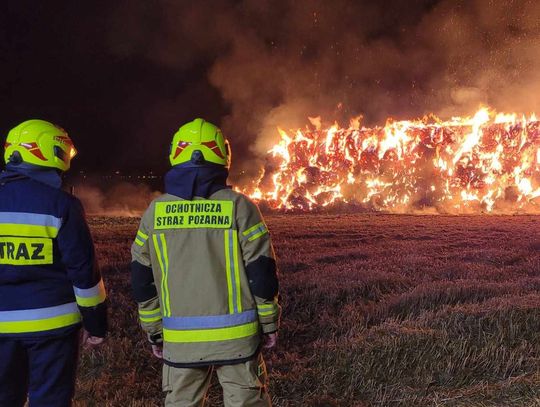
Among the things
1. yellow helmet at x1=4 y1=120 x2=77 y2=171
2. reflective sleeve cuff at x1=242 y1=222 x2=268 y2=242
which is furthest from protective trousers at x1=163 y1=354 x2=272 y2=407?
yellow helmet at x1=4 y1=120 x2=77 y2=171

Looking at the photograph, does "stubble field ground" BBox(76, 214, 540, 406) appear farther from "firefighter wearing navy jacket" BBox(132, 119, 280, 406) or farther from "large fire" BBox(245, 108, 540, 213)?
"large fire" BBox(245, 108, 540, 213)

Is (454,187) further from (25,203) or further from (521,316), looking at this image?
(25,203)

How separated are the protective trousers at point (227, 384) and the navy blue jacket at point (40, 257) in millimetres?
535

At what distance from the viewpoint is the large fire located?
104 ft

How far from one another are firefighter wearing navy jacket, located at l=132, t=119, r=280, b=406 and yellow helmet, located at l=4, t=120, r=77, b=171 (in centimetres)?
57

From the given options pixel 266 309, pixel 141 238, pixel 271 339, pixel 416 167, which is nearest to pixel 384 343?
pixel 271 339

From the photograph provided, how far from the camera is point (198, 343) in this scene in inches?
99.2

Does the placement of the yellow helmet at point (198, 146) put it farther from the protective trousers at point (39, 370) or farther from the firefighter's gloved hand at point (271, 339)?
the protective trousers at point (39, 370)

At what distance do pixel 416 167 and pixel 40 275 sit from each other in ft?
109

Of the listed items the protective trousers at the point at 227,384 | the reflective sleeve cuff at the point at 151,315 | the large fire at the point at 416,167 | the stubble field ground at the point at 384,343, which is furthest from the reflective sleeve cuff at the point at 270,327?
the large fire at the point at 416,167

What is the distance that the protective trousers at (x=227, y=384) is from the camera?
8.34ft

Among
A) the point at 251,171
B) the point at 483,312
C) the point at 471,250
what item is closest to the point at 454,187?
the point at 251,171

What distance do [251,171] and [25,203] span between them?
133 feet

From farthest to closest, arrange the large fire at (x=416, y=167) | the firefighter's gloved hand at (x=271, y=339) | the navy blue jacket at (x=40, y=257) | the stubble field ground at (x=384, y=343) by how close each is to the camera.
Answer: the large fire at (x=416, y=167) < the stubble field ground at (x=384, y=343) < the firefighter's gloved hand at (x=271, y=339) < the navy blue jacket at (x=40, y=257)
